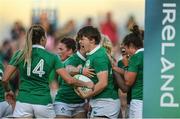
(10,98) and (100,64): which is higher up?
(100,64)

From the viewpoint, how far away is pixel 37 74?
7.88 metres

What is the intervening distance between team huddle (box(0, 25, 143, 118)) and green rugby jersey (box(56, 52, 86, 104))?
1 cm

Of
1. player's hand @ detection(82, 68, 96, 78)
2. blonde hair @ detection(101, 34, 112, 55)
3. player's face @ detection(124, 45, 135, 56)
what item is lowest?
player's hand @ detection(82, 68, 96, 78)

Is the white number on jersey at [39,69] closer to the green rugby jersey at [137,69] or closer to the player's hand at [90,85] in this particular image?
the player's hand at [90,85]

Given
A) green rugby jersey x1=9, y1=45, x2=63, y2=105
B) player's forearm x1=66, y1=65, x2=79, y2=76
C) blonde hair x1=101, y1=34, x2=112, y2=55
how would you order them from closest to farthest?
green rugby jersey x1=9, y1=45, x2=63, y2=105 → player's forearm x1=66, y1=65, x2=79, y2=76 → blonde hair x1=101, y1=34, x2=112, y2=55

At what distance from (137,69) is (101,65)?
1.53 ft

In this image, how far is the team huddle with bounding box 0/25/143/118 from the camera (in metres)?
7.89

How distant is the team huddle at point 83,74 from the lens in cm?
789

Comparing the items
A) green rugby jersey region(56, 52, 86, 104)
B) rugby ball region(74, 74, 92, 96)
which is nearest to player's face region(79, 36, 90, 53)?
rugby ball region(74, 74, 92, 96)

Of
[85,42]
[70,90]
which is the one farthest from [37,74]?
[70,90]

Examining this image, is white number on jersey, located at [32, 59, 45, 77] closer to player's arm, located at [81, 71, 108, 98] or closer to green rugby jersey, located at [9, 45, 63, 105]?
green rugby jersey, located at [9, 45, 63, 105]

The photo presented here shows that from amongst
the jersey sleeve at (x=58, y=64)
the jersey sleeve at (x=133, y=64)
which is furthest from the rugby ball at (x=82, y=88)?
the jersey sleeve at (x=133, y=64)

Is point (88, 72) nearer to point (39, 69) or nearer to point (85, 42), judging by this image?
point (85, 42)

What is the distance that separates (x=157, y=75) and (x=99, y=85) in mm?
824
